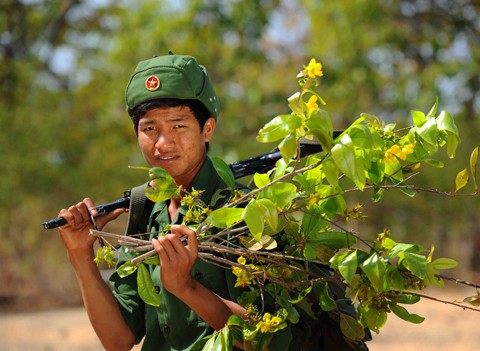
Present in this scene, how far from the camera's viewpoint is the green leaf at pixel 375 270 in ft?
8.32

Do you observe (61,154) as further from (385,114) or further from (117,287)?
(117,287)

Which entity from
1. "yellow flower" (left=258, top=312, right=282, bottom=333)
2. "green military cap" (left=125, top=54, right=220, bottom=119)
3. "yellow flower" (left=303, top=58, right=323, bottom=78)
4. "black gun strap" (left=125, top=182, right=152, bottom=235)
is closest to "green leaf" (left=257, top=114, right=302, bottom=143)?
"yellow flower" (left=303, top=58, right=323, bottom=78)

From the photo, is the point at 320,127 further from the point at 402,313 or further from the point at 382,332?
the point at 382,332

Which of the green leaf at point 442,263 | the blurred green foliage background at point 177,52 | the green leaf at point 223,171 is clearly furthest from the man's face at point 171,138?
the blurred green foliage background at point 177,52

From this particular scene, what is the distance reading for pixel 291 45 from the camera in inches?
757

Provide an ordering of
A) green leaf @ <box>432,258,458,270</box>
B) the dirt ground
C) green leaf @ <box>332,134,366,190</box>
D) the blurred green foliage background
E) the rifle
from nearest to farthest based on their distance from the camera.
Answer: green leaf @ <box>332,134,366,190</box>, green leaf @ <box>432,258,458,270</box>, the rifle, the dirt ground, the blurred green foliage background

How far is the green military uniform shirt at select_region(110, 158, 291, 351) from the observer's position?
9.72ft

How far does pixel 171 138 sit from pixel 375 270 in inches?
30.8

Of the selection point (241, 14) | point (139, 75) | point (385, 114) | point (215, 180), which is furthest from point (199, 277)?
point (385, 114)

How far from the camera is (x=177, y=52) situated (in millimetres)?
14008

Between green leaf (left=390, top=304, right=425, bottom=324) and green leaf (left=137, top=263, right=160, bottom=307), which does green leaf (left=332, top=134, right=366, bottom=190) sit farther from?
green leaf (left=137, top=263, right=160, bottom=307)

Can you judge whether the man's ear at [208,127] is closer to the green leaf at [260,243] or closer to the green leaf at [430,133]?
the green leaf at [260,243]

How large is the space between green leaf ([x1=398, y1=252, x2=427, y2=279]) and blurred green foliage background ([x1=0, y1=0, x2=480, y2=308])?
10660 millimetres

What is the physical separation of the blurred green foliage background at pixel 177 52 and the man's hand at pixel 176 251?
34.6 feet
